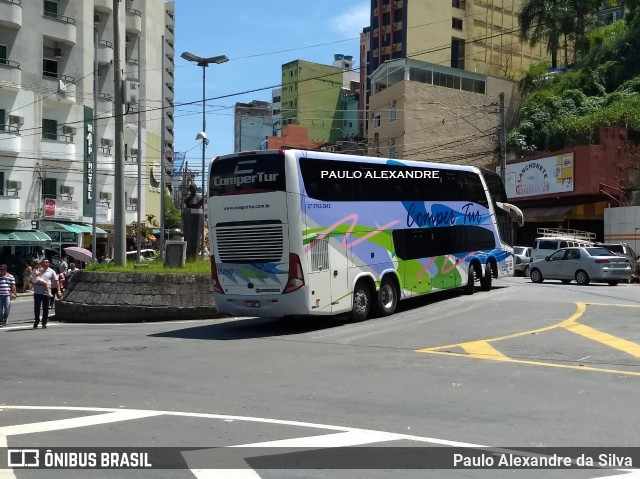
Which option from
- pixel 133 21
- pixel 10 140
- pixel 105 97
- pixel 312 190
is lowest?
pixel 312 190

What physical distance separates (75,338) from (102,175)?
107ft

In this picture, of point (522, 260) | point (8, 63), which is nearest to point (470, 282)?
point (522, 260)

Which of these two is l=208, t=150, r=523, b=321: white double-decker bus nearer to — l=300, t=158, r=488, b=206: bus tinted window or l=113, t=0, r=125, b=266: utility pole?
l=300, t=158, r=488, b=206: bus tinted window

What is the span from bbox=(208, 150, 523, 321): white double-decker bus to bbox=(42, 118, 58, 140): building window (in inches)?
1156

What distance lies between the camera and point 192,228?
24.8 m

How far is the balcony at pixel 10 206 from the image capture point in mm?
39438

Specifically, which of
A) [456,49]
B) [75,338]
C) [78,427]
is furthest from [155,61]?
[78,427]

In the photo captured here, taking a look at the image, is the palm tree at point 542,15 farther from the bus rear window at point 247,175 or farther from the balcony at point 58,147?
the bus rear window at point 247,175

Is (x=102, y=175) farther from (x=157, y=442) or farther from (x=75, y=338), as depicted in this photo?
(x=157, y=442)

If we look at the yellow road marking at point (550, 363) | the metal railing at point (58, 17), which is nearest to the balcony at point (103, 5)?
the metal railing at point (58, 17)

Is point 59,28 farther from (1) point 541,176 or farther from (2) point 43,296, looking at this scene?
(1) point 541,176

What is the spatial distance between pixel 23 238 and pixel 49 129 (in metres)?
7.44

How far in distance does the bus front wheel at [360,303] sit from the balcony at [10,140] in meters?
28.8

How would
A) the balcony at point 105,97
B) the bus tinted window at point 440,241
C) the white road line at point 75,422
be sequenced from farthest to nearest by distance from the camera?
1. the balcony at point 105,97
2. the bus tinted window at point 440,241
3. the white road line at point 75,422
